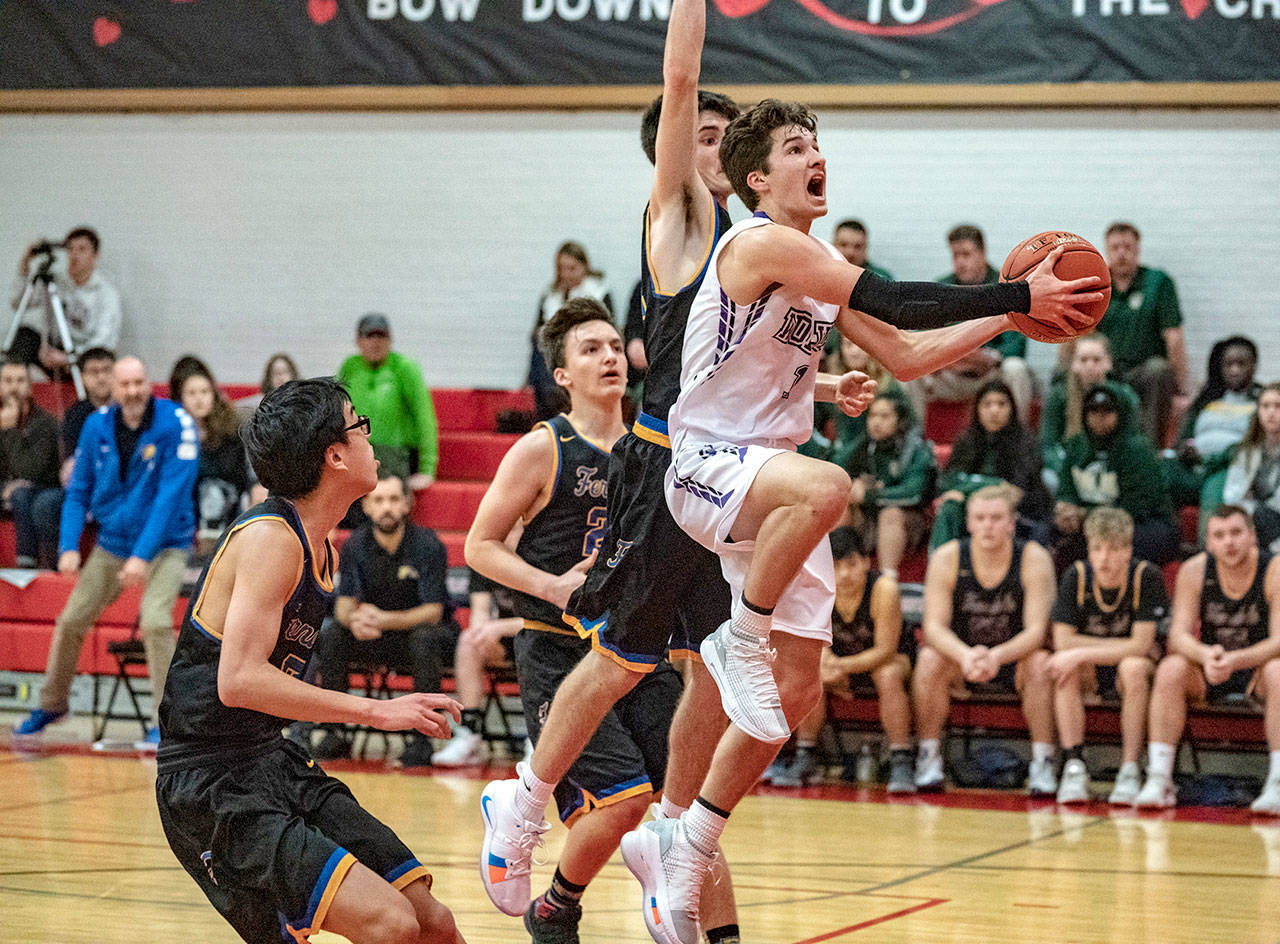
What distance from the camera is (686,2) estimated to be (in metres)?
4.05

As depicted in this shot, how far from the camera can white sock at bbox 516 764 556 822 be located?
4383 mm

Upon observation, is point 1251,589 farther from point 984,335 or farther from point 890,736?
point 984,335

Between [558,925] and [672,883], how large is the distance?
56cm

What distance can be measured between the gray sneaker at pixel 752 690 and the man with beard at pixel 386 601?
5.23 m

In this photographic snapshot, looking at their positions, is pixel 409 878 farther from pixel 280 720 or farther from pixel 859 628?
pixel 859 628

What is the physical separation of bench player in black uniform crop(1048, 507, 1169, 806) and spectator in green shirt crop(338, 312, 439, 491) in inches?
186

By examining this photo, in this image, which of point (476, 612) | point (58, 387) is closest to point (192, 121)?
point (58, 387)

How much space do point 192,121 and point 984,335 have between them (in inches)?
436

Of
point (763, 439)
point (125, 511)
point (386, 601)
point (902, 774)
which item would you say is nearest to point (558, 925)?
point (763, 439)

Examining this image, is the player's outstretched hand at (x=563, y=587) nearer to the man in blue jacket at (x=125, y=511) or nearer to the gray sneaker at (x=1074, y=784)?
the gray sneaker at (x=1074, y=784)

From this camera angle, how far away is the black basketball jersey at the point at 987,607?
8.27 meters

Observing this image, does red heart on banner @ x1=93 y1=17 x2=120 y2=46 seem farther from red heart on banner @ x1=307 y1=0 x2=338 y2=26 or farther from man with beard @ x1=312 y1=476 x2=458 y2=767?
man with beard @ x1=312 y1=476 x2=458 y2=767

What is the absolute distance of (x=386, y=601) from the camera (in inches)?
358

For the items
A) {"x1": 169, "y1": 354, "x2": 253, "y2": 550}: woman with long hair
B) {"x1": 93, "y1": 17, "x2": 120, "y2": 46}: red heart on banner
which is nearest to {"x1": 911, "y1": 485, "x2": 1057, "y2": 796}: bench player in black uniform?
{"x1": 169, "y1": 354, "x2": 253, "y2": 550}: woman with long hair
